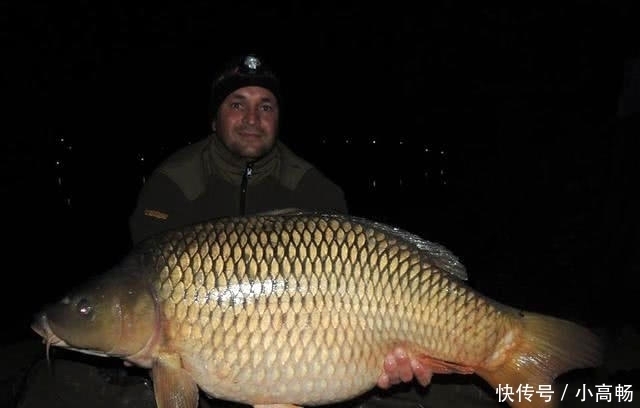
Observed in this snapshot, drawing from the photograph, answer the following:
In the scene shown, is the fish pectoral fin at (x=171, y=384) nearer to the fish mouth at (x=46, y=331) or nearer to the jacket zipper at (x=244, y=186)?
the fish mouth at (x=46, y=331)

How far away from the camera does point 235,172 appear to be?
7.17 ft

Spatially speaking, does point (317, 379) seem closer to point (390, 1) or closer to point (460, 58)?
point (460, 58)

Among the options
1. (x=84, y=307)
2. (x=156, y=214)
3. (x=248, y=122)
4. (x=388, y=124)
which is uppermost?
(x=248, y=122)

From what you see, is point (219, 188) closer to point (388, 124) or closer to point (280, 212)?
point (280, 212)

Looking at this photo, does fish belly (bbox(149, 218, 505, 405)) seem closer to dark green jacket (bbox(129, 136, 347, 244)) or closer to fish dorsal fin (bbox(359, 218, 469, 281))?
→ fish dorsal fin (bbox(359, 218, 469, 281))

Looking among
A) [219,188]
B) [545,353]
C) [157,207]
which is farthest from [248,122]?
[545,353]

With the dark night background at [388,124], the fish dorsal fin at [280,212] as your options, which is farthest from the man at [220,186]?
the fish dorsal fin at [280,212]

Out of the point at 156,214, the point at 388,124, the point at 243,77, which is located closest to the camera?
the point at 156,214

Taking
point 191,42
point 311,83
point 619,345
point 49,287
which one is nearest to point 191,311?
point 619,345

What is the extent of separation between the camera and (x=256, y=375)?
1.50m

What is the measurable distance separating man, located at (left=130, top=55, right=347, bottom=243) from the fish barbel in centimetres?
53

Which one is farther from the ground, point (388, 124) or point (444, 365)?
point (444, 365)

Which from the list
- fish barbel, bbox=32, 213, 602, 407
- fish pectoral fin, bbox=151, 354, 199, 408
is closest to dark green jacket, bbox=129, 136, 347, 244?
fish barbel, bbox=32, 213, 602, 407

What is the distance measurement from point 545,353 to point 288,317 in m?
0.67
